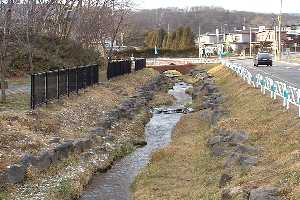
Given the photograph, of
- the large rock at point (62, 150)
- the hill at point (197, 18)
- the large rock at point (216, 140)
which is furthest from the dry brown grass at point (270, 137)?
the hill at point (197, 18)

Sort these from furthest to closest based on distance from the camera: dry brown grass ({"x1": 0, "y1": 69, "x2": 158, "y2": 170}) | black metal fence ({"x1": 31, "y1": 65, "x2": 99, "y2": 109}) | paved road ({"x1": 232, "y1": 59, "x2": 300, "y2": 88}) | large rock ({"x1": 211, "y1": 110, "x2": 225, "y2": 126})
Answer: paved road ({"x1": 232, "y1": 59, "x2": 300, "y2": 88}), large rock ({"x1": 211, "y1": 110, "x2": 225, "y2": 126}), black metal fence ({"x1": 31, "y1": 65, "x2": 99, "y2": 109}), dry brown grass ({"x1": 0, "y1": 69, "x2": 158, "y2": 170})

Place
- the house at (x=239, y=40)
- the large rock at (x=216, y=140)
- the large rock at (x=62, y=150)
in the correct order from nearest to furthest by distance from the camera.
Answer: the large rock at (x=62, y=150), the large rock at (x=216, y=140), the house at (x=239, y=40)

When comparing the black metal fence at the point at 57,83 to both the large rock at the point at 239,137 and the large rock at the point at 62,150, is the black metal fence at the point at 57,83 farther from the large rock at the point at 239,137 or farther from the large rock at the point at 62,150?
the large rock at the point at 239,137

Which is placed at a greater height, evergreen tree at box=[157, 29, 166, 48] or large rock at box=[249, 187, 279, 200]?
evergreen tree at box=[157, 29, 166, 48]

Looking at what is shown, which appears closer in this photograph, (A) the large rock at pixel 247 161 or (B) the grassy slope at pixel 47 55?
(A) the large rock at pixel 247 161

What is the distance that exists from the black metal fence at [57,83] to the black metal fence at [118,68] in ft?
21.4

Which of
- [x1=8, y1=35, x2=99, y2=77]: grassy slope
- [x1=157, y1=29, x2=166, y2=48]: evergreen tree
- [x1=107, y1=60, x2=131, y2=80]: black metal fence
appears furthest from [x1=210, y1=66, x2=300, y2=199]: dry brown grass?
[x1=157, y1=29, x2=166, y2=48]: evergreen tree

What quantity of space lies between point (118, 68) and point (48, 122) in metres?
24.1

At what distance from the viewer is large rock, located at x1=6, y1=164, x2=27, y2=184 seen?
38.7 ft

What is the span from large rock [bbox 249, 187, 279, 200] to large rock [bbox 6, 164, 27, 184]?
566 centimetres

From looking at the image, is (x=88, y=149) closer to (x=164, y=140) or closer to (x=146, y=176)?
(x=146, y=176)

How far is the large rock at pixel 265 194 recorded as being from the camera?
28.0ft

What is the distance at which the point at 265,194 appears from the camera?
864 centimetres

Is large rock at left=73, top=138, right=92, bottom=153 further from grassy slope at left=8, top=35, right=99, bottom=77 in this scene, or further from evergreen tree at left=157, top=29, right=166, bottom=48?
evergreen tree at left=157, top=29, right=166, bottom=48
